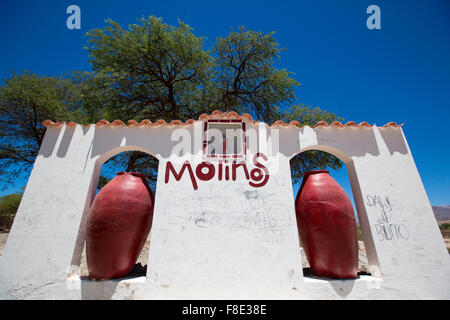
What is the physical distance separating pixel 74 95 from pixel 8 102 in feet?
9.69

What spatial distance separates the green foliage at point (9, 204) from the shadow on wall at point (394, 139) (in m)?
25.8

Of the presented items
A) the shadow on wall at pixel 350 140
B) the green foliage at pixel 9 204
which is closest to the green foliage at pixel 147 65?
the shadow on wall at pixel 350 140

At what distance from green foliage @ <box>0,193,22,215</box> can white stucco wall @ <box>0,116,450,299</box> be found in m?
20.3

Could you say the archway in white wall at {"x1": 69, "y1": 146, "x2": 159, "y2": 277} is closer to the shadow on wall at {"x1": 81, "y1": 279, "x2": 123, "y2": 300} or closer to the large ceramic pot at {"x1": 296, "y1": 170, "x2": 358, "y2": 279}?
the shadow on wall at {"x1": 81, "y1": 279, "x2": 123, "y2": 300}

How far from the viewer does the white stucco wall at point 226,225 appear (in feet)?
12.1

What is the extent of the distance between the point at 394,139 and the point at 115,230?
19.7 ft

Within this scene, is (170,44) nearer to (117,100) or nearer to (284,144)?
(117,100)

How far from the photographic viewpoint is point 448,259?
3.96m

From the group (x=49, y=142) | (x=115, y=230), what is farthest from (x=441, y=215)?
(x=49, y=142)

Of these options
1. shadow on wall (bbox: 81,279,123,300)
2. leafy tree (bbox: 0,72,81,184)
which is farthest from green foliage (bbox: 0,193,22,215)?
shadow on wall (bbox: 81,279,123,300)

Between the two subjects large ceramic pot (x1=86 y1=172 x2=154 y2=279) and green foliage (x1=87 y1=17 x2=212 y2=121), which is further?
green foliage (x1=87 y1=17 x2=212 y2=121)

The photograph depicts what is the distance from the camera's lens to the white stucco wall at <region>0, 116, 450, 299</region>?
3.67m

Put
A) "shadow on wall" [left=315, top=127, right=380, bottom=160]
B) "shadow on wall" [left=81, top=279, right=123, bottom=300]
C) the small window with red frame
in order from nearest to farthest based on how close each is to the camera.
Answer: "shadow on wall" [left=81, top=279, right=123, bottom=300] < the small window with red frame < "shadow on wall" [left=315, top=127, right=380, bottom=160]

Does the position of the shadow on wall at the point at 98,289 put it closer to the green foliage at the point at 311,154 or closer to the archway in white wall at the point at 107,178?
the archway in white wall at the point at 107,178
